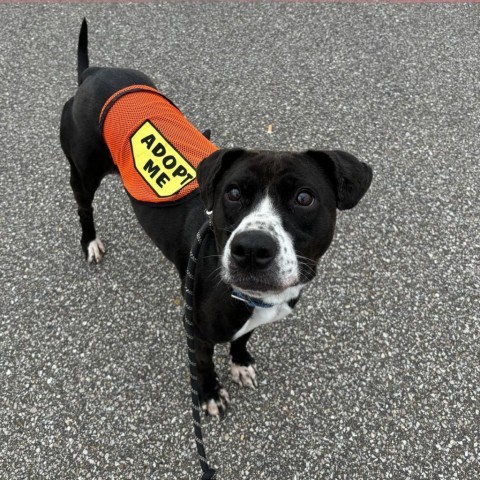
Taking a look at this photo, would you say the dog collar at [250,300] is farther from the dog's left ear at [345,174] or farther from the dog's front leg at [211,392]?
the dog's front leg at [211,392]

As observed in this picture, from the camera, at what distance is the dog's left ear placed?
1.93m

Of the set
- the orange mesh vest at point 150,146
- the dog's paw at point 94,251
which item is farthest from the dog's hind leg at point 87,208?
the orange mesh vest at point 150,146

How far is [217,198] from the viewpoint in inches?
79.0

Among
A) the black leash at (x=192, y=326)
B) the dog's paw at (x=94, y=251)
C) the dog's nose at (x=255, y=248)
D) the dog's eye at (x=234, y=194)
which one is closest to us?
the dog's nose at (x=255, y=248)

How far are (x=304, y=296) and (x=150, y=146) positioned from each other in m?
1.49

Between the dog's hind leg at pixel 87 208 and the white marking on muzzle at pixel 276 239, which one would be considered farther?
the dog's hind leg at pixel 87 208

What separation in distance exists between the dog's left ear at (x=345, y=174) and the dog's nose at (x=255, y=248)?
51cm

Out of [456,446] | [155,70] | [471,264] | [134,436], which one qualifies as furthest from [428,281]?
[155,70]

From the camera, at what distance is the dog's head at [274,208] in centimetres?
166

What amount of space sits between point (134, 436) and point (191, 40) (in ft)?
14.4

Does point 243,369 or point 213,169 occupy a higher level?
point 213,169

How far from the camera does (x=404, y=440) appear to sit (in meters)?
2.56

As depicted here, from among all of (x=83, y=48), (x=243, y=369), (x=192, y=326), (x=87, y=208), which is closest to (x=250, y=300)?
(x=192, y=326)

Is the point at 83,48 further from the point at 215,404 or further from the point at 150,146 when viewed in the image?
the point at 215,404
